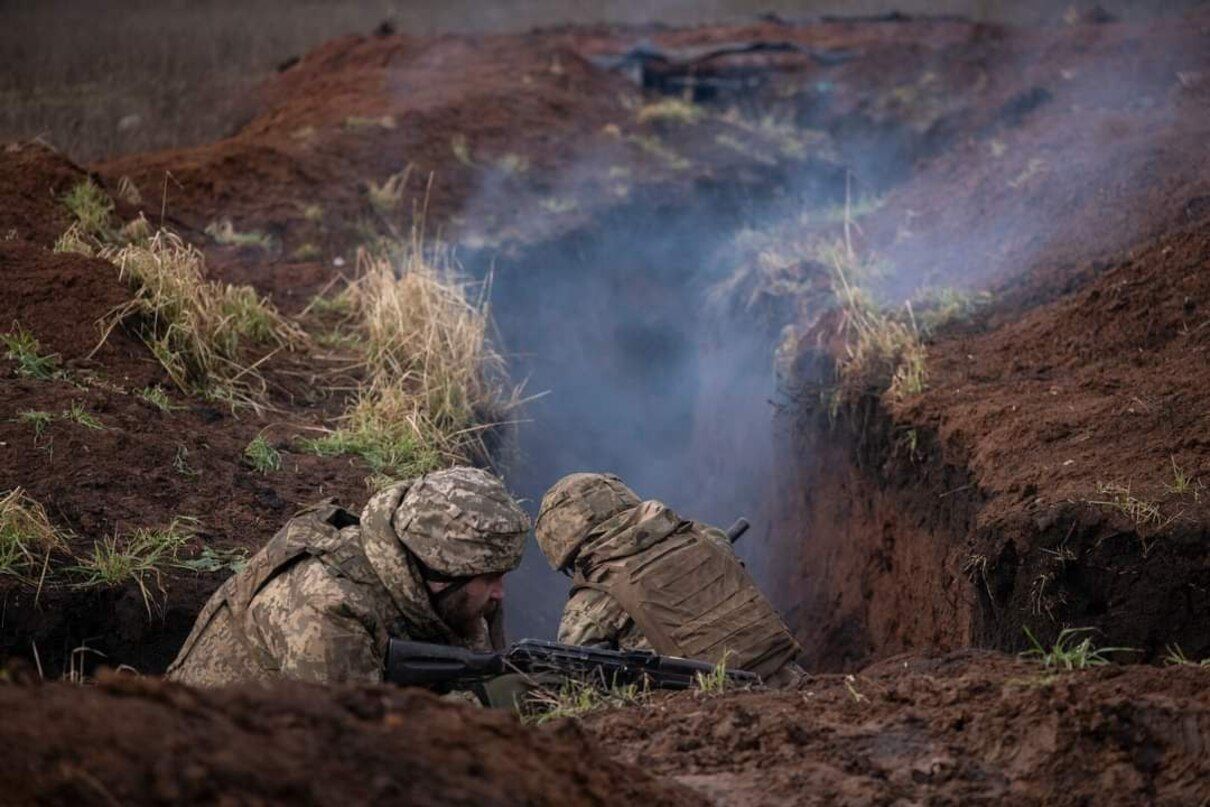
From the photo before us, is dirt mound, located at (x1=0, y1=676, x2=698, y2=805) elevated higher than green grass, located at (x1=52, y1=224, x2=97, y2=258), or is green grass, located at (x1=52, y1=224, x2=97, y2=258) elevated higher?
green grass, located at (x1=52, y1=224, x2=97, y2=258)

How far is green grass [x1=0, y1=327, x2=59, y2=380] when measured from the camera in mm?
6988

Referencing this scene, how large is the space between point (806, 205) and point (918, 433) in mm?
6634

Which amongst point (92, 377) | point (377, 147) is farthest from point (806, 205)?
point (92, 377)

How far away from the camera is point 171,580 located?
5.73 meters

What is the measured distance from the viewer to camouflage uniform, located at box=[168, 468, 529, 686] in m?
4.57

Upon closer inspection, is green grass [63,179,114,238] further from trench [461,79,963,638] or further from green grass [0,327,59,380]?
trench [461,79,963,638]

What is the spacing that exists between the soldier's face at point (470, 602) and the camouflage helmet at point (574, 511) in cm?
79

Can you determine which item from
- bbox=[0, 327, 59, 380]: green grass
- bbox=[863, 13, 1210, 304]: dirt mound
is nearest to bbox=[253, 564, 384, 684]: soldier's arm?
bbox=[0, 327, 59, 380]: green grass

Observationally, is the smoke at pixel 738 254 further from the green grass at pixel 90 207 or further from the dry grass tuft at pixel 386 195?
the green grass at pixel 90 207

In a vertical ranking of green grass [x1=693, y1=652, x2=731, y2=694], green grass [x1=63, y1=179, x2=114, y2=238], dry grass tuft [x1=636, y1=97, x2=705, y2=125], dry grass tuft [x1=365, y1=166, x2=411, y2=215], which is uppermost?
dry grass tuft [x1=636, y1=97, x2=705, y2=125]

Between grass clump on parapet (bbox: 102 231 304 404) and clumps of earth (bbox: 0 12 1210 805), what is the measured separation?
95mm

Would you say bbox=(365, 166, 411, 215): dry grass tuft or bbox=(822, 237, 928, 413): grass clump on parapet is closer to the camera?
bbox=(822, 237, 928, 413): grass clump on parapet

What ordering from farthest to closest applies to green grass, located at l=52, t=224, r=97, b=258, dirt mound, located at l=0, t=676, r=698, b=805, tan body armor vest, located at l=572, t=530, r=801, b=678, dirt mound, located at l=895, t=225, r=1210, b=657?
green grass, located at l=52, t=224, r=97, b=258 → tan body armor vest, located at l=572, t=530, r=801, b=678 → dirt mound, located at l=895, t=225, r=1210, b=657 → dirt mound, located at l=0, t=676, r=698, b=805

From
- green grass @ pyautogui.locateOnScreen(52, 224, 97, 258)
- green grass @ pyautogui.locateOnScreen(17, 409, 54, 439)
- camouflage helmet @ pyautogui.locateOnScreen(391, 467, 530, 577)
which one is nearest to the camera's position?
camouflage helmet @ pyautogui.locateOnScreen(391, 467, 530, 577)
